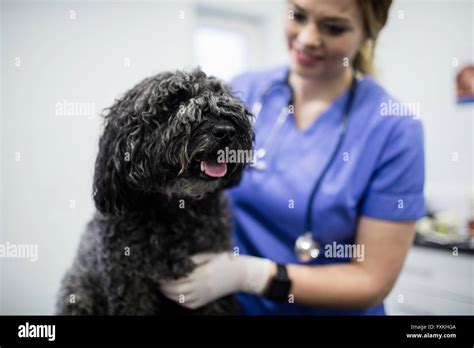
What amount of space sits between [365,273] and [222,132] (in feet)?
1.66

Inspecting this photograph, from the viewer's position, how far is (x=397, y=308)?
118cm

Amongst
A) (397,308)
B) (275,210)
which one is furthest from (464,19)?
(397,308)

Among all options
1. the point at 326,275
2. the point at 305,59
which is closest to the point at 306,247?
the point at 326,275

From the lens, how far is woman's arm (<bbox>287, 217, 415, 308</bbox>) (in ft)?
2.81

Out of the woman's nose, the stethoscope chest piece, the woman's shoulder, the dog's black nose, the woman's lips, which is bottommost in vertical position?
the stethoscope chest piece

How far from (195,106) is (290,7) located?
1.28 ft

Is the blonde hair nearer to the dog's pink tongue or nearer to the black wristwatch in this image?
the dog's pink tongue

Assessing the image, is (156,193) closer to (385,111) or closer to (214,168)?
(214,168)

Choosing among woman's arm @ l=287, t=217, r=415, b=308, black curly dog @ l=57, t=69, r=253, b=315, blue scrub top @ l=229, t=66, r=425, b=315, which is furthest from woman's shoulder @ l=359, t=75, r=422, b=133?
black curly dog @ l=57, t=69, r=253, b=315

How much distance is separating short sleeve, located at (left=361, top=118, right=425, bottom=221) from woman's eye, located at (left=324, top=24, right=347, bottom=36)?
0.83 ft

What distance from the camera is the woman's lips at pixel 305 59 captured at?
88 cm

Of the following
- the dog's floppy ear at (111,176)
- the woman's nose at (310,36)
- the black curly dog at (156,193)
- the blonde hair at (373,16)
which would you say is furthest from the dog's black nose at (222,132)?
the blonde hair at (373,16)

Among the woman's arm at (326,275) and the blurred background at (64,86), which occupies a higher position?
the blurred background at (64,86)

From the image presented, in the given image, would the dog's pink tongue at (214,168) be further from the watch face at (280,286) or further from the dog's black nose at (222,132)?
the watch face at (280,286)
